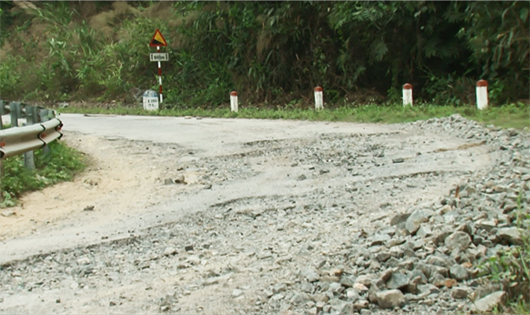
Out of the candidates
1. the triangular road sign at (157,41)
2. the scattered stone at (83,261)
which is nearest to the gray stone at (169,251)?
the scattered stone at (83,261)

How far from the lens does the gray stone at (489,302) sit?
333cm

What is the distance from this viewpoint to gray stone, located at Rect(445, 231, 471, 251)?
4184mm

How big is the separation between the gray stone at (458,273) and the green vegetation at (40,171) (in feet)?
15.9

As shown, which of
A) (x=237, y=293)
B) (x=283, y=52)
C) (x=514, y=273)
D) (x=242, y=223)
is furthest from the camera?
(x=283, y=52)

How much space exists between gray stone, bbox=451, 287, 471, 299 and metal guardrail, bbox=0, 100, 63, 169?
17.2 feet

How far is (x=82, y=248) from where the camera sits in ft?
17.2

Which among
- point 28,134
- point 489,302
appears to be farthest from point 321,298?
point 28,134

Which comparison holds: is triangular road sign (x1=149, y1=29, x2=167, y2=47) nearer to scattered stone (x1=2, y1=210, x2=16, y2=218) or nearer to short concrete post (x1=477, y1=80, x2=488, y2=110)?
short concrete post (x1=477, y1=80, x2=488, y2=110)

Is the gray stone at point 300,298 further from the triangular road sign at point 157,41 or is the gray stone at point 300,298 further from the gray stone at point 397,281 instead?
the triangular road sign at point 157,41

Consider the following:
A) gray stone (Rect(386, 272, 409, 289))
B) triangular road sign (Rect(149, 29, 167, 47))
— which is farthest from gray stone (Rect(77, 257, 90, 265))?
triangular road sign (Rect(149, 29, 167, 47))

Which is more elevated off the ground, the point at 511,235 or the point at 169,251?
the point at 511,235

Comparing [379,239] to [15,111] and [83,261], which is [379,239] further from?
[15,111]

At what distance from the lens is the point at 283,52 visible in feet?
68.7

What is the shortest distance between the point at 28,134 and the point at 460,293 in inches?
228
